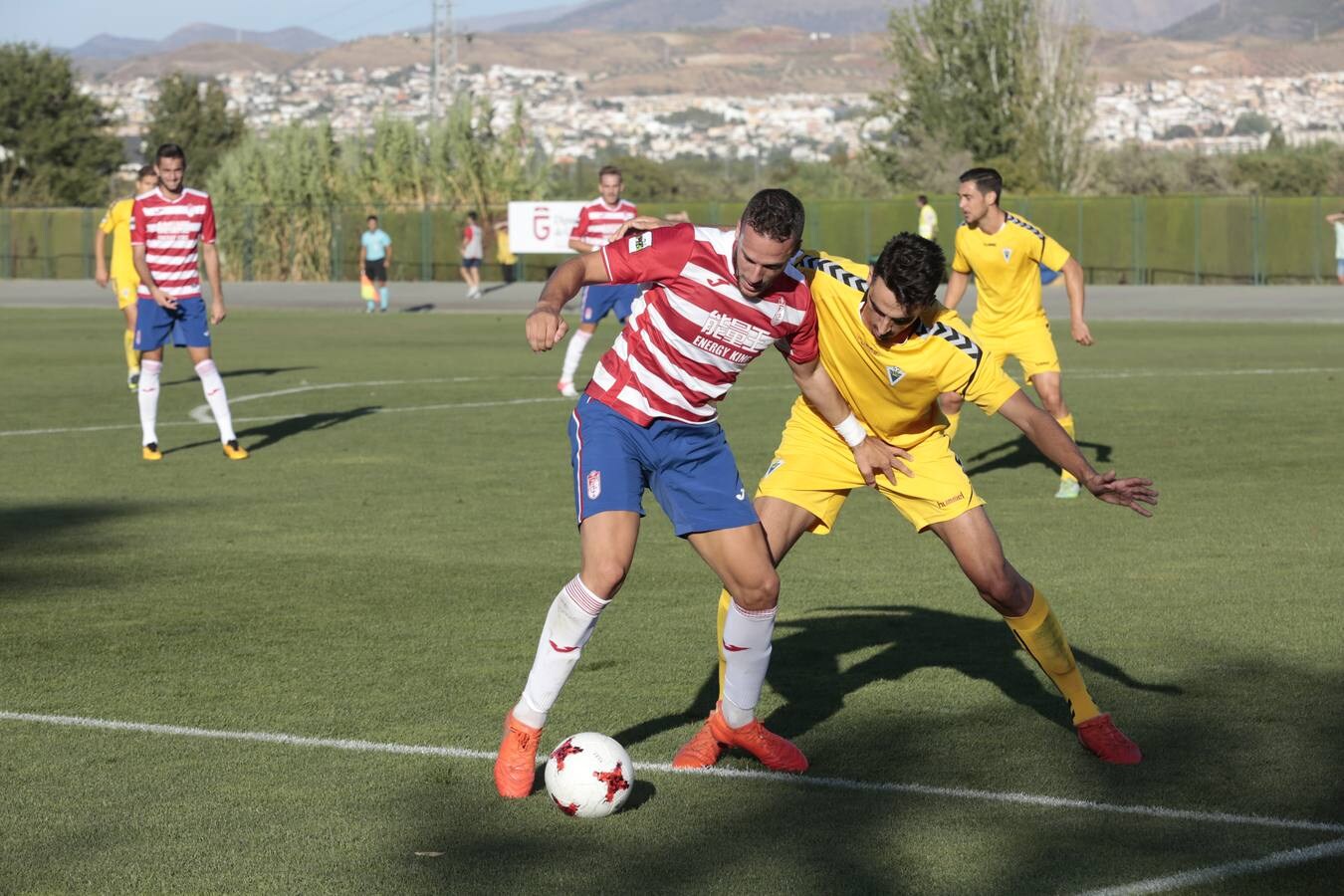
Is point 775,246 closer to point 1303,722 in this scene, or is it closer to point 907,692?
point 907,692

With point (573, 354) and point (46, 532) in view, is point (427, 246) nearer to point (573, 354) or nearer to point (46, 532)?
point (573, 354)

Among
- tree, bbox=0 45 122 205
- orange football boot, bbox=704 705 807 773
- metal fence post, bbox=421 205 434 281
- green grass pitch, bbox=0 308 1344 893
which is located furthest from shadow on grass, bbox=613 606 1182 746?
tree, bbox=0 45 122 205

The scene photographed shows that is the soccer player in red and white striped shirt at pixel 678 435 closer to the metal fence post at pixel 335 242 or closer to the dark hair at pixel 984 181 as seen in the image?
the dark hair at pixel 984 181

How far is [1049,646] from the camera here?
660cm

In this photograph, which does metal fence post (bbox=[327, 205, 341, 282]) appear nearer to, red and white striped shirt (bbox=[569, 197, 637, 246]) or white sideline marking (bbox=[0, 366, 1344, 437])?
white sideline marking (bbox=[0, 366, 1344, 437])

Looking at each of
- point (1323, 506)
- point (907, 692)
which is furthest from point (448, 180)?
point (907, 692)

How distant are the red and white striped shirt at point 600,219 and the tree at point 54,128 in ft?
245

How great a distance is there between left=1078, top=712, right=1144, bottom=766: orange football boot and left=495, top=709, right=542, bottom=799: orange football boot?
75.5 inches

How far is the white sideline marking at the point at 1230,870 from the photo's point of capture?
203 inches

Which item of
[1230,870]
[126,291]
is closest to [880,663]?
[1230,870]

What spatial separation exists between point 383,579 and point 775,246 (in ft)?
15.0

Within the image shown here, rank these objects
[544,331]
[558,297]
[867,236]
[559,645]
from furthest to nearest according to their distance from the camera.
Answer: [867,236], [559,645], [558,297], [544,331]

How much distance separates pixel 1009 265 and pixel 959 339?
6417mm

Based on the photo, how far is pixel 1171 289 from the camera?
4381cm
